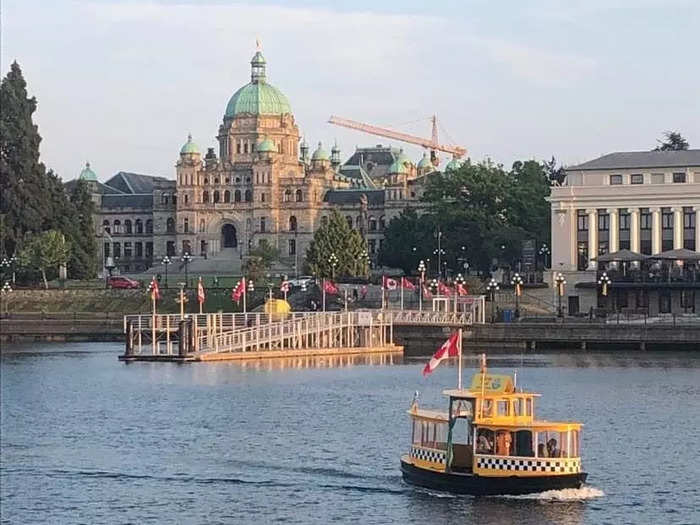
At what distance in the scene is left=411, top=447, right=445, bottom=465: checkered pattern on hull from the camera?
5741cm

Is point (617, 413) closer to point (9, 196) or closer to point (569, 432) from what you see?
point (569, 432)

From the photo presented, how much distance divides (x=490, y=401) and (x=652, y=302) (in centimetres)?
8577

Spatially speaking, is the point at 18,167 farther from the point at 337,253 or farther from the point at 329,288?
the point at 329,288

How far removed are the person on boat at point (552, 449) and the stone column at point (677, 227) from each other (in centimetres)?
9561

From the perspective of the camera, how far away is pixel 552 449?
5609 cm

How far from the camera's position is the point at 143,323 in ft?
430

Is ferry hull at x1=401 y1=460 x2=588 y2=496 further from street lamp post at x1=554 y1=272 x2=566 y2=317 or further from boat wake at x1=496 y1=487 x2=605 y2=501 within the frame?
street lamp post at x1=554 y1=272 x2=566 y2=317

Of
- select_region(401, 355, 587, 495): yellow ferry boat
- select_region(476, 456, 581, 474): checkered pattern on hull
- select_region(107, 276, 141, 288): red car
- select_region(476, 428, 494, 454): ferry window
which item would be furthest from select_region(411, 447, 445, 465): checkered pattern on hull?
select_region(107, 276, 141, 288): red car

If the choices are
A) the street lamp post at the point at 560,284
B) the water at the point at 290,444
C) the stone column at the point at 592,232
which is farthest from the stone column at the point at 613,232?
the water at the point at 290,444

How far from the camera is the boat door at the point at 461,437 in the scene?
56.9 metres

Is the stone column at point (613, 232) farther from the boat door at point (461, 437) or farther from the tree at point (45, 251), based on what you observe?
the boat door at point (461, 437)

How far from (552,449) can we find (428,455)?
4.22 meters

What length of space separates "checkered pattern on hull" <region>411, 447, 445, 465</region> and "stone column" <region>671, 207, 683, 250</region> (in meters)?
94.3

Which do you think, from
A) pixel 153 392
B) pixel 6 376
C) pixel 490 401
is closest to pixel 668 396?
pixel 153 392
